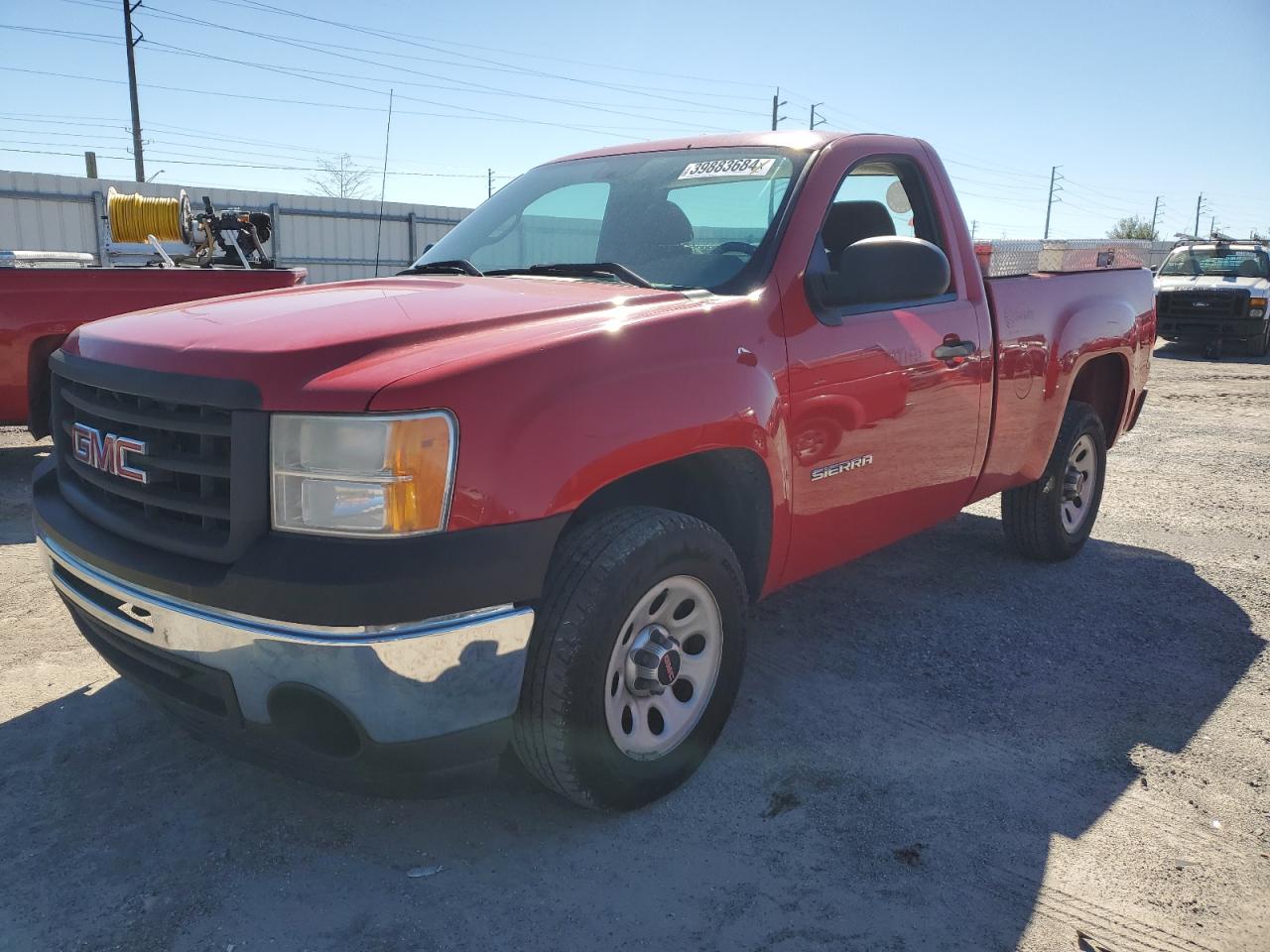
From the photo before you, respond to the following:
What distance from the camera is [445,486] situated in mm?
2121

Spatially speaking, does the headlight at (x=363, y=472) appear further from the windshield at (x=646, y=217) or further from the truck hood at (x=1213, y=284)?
the truck hood at (x=1213, y=284)

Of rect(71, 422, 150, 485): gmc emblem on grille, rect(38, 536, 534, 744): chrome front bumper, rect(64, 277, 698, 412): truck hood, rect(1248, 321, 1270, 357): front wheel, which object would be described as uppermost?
rect(64, 277, 698, 412): truck hood

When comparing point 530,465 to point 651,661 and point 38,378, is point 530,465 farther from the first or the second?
point 38,378

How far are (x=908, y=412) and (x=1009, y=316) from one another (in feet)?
3.03

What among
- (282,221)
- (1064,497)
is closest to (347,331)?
(1064,497)

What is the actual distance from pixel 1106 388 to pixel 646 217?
315cm

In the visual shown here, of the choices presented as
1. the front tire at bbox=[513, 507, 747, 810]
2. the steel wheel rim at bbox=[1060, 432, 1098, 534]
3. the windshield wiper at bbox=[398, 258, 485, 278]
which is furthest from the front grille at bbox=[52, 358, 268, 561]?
the steel wheel rim at bbox=[1060, 432, 1098, 534]

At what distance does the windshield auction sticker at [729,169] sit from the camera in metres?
3.40

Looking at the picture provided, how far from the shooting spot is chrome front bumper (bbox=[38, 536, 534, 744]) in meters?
2.07

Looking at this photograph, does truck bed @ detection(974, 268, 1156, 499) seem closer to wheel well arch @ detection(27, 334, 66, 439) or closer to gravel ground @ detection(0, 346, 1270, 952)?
gravel ground @ detection(0, 346, 1270, 952)

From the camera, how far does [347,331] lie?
2365 millimetres

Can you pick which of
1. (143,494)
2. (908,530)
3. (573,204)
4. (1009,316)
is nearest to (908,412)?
(908,530)

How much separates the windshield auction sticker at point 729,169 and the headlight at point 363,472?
175 cm

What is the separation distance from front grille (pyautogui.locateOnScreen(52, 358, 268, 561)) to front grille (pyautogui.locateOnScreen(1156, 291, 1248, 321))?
16.8 meters
